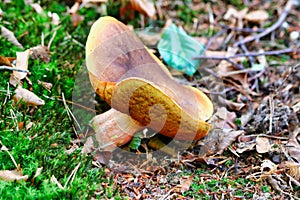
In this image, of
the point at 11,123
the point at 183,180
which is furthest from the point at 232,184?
the point at 11,123

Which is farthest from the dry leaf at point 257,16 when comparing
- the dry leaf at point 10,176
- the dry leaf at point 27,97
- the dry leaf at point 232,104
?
the dry leaf at point 10,176

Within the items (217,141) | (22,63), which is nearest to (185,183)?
(217,141)

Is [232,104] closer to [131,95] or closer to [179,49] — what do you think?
[179,49]

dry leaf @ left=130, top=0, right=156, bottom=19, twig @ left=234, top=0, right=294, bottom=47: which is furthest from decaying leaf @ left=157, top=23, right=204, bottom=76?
twig @ left=234, top=0, right=294, bottom=47

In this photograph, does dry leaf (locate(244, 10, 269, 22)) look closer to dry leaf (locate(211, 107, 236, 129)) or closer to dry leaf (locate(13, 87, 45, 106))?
dry leaf (locate(211, 107, 236, 129))

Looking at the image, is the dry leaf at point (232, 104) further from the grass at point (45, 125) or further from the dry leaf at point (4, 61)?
the dry leaf at point (4, 61)
